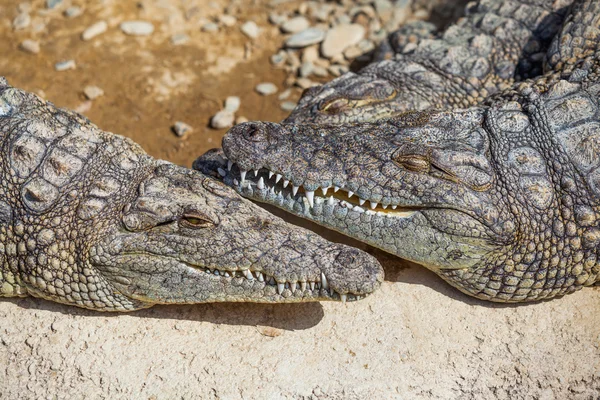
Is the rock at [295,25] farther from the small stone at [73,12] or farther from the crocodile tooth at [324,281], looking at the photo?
the crocodile tooth at [324,281]

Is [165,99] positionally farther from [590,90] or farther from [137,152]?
[590,90]

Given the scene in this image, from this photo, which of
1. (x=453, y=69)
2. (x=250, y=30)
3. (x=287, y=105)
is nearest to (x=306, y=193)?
(x=453, y=69)

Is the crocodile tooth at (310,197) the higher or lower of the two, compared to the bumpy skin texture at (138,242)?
higher

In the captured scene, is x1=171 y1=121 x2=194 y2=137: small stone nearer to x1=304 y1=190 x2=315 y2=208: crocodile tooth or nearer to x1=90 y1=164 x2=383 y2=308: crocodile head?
x1=90 y1=164 x2=383 y2=308: crocodile head

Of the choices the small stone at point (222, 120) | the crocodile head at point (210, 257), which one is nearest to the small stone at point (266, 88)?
the small stone at point (222, 120)

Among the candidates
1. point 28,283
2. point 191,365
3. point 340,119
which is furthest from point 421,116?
point 28,283
